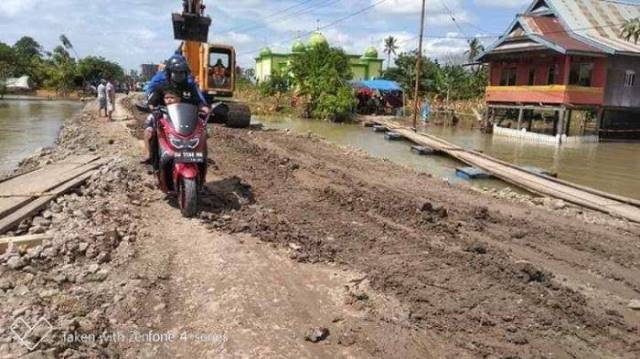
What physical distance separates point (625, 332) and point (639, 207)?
659cm

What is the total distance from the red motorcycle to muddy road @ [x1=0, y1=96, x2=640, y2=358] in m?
0.31

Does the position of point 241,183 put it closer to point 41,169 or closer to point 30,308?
point 41,169

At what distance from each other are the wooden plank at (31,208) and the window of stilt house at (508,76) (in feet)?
97.9

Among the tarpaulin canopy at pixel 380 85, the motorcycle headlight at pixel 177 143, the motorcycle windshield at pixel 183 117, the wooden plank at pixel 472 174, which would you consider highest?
the tarpaulin canopy at pixel 380 85

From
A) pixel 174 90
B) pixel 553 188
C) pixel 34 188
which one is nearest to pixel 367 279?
pixel 174 90

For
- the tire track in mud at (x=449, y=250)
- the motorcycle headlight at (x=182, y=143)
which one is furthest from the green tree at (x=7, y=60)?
the motorcycle headlight at (x=182, y=143)

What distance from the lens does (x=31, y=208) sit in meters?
6.67

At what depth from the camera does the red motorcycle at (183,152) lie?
6.84m

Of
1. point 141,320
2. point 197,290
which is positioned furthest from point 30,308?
point 197,290

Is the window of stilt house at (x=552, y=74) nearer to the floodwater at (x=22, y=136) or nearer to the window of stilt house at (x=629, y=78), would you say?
the window of stilt house at (x=629, y=78)

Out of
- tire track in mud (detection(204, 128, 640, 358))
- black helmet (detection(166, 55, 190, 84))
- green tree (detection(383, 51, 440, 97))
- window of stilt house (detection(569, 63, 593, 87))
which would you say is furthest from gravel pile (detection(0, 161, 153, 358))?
green tree (detection(383, 51, 440, 97))

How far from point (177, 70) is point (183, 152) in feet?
3.90

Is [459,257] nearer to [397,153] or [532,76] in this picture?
[397,153]

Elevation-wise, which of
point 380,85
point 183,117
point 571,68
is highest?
point 571,68
